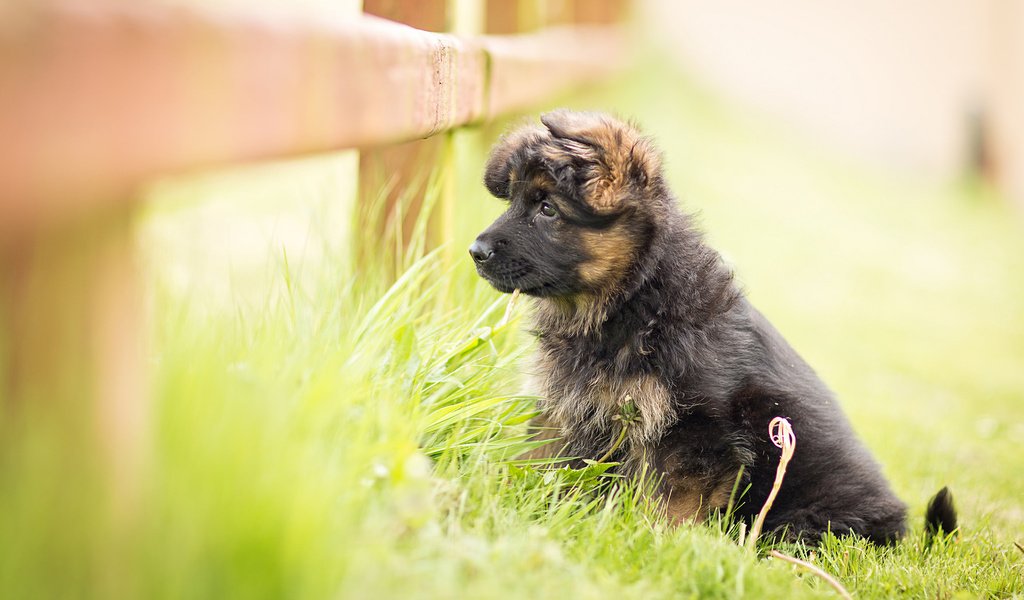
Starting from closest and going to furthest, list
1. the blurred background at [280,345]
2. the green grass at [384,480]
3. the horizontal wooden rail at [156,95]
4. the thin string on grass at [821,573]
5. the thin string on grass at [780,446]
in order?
the horizontal wooden rail at [156,95] → the blurred background at [280,345] → the green grass at [384,480] → the thin string on grass at [821,573] → the thin string on grass at [780,446]

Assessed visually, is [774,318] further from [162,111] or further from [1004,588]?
[162,111]

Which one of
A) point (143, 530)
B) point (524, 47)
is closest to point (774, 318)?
point (524, 47)

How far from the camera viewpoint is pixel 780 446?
3154 millimetres

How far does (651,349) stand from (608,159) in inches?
24.0

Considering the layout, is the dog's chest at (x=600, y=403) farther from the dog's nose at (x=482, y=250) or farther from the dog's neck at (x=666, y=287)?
the dog's nose at (x=482, y=250)

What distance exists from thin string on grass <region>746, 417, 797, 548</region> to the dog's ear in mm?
837

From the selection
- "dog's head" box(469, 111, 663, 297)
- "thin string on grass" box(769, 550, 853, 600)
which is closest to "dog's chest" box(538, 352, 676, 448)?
"dog's head" box(469, 111, 663, 297)

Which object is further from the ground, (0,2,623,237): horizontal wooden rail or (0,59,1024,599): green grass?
(0,2,623,237): horizontal wooden rail

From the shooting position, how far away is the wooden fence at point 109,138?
1.20 metres

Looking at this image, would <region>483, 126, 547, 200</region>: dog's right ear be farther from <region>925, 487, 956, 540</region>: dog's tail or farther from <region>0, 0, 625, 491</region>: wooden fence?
<region>925, 487, 956, 540</region>: dog's tail

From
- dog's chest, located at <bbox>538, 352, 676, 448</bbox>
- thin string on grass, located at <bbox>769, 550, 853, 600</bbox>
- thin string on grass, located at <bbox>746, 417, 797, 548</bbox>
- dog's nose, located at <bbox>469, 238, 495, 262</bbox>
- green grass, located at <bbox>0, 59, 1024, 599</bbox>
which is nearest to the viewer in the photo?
green grass, located at <bbox>0, 59, 1024, 599</bbox>

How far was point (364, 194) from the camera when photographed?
370cm

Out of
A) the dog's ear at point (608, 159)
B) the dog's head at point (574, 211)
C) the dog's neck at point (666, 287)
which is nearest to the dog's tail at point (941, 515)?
the dog's neck at point (666, 287)

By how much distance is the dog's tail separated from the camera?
133 inches
